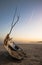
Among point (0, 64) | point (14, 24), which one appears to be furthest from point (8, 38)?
point (0, 64)

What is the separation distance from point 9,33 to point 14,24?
154cm

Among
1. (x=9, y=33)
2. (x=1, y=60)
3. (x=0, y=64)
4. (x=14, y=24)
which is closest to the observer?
(x=0, y=64)

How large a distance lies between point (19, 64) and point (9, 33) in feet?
13.6

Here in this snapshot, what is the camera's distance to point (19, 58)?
1191cm

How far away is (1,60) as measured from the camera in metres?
11.9

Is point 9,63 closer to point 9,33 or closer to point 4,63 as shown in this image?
point 4,63

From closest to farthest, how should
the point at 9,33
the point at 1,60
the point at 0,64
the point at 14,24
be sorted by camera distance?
the point at 0,64
the point at 1,60
the point at 9,33
the point at 14,24

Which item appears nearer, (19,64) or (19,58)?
(19,64)

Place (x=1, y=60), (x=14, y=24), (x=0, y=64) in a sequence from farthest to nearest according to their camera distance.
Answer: (x=14, y=24)
(x=1, y=60)
(x=0, y=64)

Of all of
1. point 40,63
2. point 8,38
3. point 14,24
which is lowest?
point 40,63

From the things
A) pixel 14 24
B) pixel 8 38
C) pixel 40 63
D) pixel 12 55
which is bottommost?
pixel 40 63

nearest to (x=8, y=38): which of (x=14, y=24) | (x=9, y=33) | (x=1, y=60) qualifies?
(x=9, y=33)

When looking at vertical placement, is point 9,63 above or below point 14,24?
below

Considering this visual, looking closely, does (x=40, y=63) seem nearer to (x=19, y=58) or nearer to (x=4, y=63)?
(x=19, y=58)
